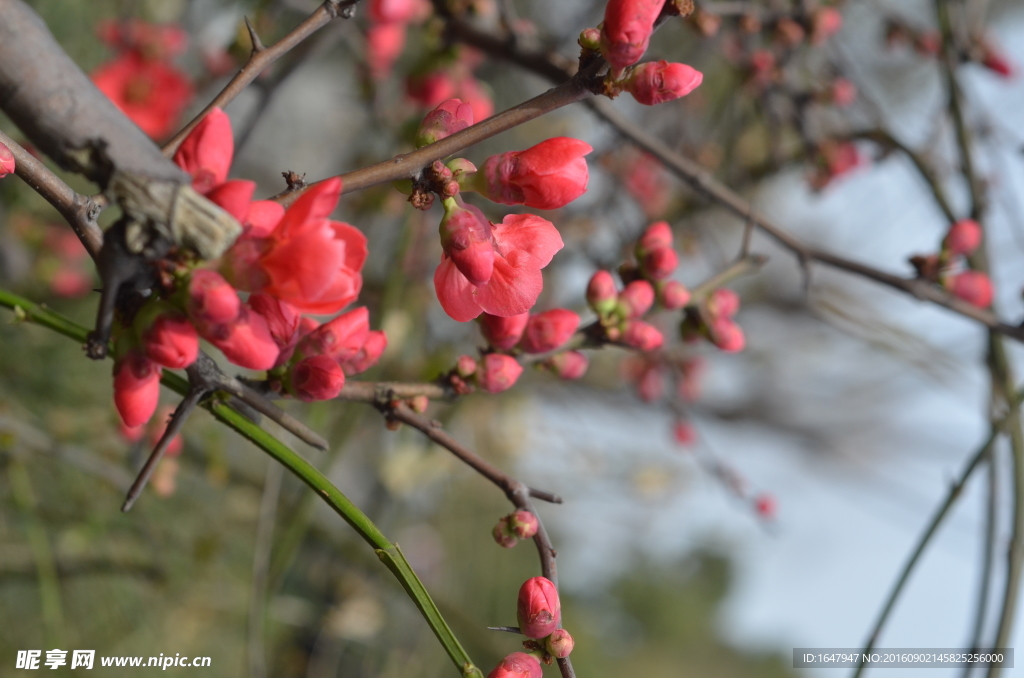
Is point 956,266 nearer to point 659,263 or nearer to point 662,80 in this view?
point 659,263

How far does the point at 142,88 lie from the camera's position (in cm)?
98

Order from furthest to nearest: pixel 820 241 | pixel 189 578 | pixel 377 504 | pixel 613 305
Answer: pixel 820 241, pixel 377 504, pixel 189 578, pixel 613 305

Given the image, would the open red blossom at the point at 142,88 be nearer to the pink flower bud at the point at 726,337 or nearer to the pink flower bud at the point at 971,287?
the pink flower bud at the point at 726,337

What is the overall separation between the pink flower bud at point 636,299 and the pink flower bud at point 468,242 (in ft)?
0.60

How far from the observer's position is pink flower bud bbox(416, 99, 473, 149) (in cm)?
32

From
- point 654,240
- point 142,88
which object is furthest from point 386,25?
point 654,240

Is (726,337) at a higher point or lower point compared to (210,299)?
higher

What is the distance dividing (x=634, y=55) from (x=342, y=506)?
0.23 m

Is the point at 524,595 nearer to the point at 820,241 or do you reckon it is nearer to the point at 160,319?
the point at 160,319

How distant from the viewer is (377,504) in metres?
1.45

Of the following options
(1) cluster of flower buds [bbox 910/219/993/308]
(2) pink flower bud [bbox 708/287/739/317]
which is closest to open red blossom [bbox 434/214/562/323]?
(2) pink flower bud [bbox 708/287/739/317]

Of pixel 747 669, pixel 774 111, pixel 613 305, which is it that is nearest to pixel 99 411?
pixel 613 305

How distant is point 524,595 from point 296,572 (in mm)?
1119

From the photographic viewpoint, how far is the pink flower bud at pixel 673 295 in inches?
19.6
